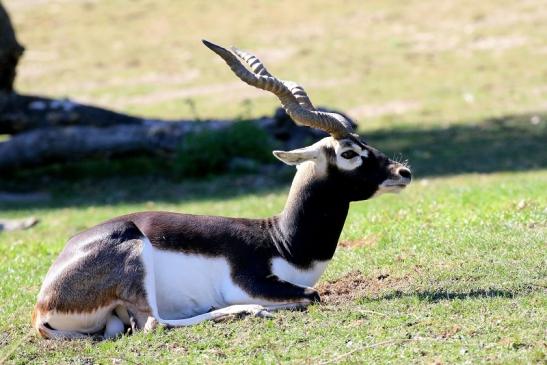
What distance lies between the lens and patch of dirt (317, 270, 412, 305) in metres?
8.67

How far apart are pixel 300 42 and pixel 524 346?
24.5m

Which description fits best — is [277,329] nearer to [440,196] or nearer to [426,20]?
[440,196]

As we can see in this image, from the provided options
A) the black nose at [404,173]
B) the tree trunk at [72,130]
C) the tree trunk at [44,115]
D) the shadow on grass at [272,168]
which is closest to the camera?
the black nose at [404,173]

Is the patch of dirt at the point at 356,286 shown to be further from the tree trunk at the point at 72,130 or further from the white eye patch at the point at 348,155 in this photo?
the tree trunk at the point at 72,130

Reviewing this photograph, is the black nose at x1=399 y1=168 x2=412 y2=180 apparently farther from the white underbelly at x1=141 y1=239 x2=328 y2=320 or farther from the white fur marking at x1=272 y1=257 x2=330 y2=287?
the white underbelly at x1=141 y1=239 x2=328 y2=320

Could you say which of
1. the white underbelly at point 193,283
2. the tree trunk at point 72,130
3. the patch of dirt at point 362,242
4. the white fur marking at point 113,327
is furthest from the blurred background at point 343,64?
the white fur marking at point 113,327

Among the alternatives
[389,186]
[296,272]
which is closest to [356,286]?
[296,272]

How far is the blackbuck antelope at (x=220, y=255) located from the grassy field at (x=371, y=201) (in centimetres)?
26

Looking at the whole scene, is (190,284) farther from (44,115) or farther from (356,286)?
(44,115)

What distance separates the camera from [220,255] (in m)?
8.57

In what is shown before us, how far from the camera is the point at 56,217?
15.8m

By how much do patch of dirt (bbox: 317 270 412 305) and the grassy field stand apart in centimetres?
3

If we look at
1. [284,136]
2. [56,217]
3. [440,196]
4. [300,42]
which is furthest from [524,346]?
[300,42]

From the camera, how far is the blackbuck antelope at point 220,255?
8.23m
